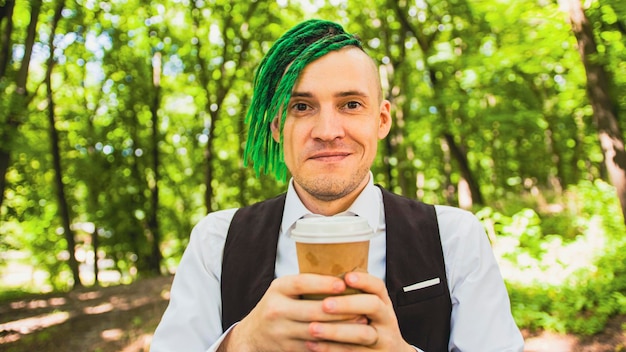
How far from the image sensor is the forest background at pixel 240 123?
6355mm

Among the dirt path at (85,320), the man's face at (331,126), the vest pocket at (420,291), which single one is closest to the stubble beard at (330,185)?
the man's face at (331,126)

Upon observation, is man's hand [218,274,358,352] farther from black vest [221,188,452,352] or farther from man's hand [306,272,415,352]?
black vest [221,188,452,352]

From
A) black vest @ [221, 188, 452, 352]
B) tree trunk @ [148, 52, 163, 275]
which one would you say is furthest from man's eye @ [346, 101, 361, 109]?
tree trunk @ [148, 52, 163, 275]

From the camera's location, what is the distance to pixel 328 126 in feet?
4.77

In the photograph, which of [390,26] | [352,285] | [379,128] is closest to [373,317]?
[352,285]

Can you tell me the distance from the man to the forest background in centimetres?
484

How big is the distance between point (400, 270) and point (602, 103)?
5.89 meters

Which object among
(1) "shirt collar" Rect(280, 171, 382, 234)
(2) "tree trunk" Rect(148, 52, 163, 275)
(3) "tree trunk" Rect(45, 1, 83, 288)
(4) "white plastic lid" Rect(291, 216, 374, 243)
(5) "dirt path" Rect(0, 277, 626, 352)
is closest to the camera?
(4) "white plastic lid" Rect(291, 216, 374, 243)

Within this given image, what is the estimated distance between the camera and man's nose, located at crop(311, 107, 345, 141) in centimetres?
144

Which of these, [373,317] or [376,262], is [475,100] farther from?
[373,317]

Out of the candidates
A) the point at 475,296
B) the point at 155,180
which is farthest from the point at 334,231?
the point at 155,180

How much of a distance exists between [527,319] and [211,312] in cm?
569

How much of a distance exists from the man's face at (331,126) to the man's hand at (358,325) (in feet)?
1.83

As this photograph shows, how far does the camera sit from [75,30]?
1122 centimetres
